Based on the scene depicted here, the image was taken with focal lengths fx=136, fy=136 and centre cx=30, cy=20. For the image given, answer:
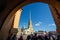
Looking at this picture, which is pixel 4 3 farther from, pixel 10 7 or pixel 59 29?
pixel 59 29

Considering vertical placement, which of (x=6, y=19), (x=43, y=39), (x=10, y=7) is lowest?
(x=43, y=39)

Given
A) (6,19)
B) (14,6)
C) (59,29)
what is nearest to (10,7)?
(14,6)

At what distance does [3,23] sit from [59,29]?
3014 millimetres

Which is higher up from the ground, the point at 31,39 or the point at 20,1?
the point at 20,1

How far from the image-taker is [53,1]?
496 cm

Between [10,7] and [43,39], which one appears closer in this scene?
[10,7]

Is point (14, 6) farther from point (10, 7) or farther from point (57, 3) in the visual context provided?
point (57, 3)

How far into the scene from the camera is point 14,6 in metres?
5.07

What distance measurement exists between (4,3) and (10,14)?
1.52 feet

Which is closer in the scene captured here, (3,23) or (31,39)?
(3,23)

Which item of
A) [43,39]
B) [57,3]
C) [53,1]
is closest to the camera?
[57,3]

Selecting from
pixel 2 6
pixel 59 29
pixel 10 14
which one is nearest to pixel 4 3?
pixel 2 6

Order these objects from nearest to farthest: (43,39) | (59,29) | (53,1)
Result: (53,1), (59,29), (43,39)

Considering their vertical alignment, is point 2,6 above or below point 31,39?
above
